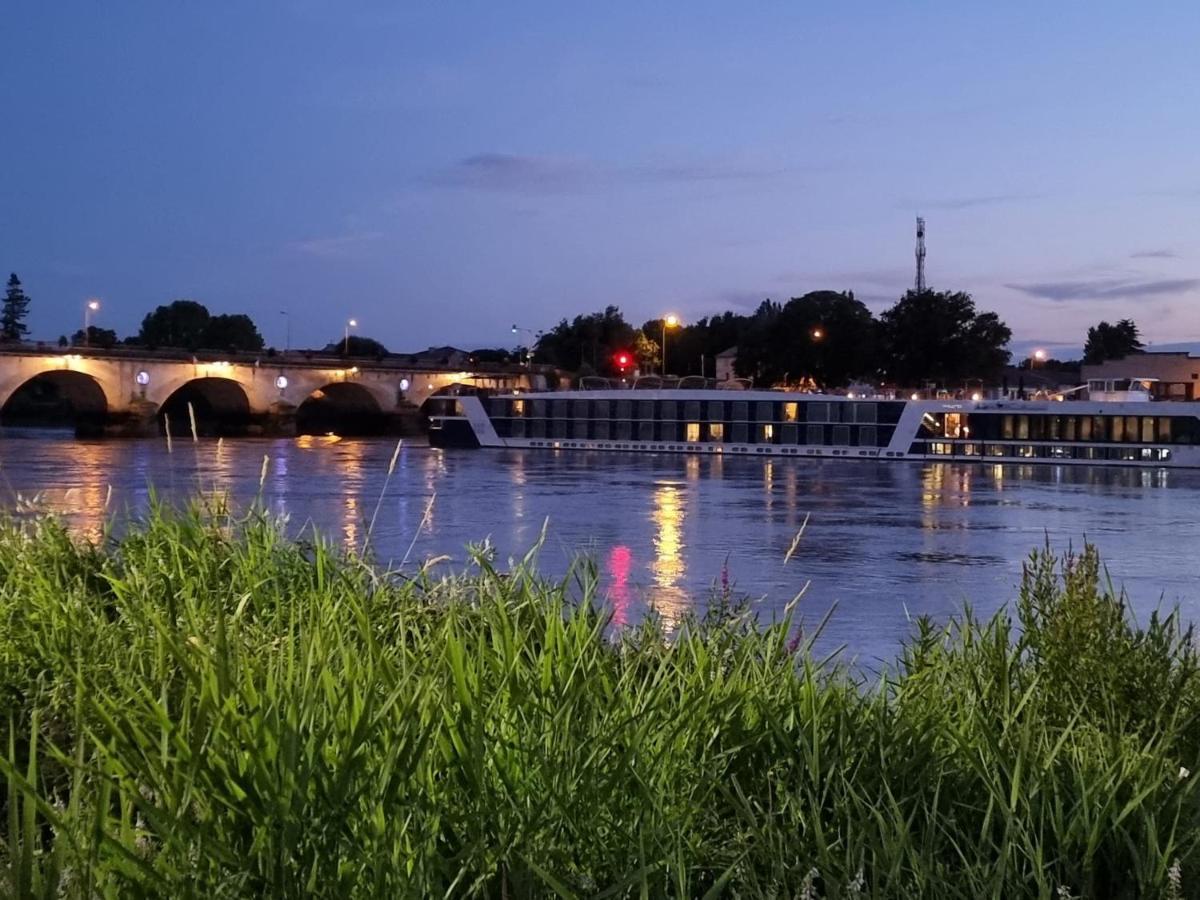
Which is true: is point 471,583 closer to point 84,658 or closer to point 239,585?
point 239,585

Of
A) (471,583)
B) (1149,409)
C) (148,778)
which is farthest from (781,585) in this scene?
(1149,409)

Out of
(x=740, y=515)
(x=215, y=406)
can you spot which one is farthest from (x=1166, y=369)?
(x=740, y=515)

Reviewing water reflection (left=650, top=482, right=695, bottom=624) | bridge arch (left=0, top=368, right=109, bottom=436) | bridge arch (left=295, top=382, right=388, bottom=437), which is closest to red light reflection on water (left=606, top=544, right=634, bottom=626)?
water reflection (left=650, top=482, right=695, bottom=624)

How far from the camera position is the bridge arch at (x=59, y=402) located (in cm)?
8138

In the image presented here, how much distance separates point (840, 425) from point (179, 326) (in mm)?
108735

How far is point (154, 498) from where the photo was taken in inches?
320

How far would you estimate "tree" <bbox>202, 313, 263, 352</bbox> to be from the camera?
15675cm

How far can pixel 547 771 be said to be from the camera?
12.2 feet

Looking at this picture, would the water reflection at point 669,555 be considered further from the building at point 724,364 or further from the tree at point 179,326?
the tree at point 179,326

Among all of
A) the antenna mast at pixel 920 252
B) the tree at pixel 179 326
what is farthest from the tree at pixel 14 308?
the antenna mast at pixel 920 252

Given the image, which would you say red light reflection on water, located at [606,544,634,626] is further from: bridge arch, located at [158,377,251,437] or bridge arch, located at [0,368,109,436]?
bridge arch, located at [158,377,251,437]

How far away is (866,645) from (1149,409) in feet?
161

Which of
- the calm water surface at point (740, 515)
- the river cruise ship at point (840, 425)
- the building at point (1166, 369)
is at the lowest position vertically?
the calm water surface at point (740, 515)

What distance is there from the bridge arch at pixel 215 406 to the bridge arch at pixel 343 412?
535 centimetres
